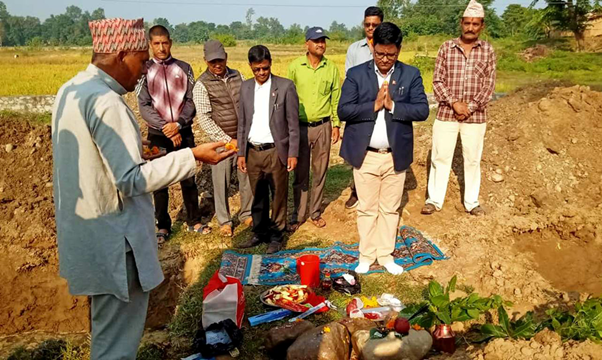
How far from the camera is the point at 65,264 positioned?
235cm

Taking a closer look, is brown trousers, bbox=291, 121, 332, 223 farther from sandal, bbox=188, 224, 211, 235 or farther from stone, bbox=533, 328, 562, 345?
stone, bbox=533, 328, 562, 345

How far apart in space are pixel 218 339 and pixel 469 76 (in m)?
3.90

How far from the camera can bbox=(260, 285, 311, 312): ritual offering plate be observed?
3.99 meters

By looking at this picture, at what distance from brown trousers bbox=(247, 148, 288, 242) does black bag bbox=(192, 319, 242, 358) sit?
1797mm

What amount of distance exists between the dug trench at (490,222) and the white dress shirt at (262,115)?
1424 millimetres

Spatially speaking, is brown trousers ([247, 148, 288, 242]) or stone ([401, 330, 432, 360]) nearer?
stone ([401, 330, 432, 360])

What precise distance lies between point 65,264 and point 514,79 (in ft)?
59.0

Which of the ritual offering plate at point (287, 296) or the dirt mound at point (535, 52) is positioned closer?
the ritual offering plate at point (287, 296)

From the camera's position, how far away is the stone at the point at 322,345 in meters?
3.17

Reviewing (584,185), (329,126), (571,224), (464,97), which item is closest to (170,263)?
(329,126)

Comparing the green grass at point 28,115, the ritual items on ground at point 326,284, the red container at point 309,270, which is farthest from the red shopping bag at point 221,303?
the green grass at point 28,115

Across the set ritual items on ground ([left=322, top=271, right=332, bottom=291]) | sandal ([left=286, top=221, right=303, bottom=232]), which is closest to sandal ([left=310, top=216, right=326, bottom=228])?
sandal ([left=286, top=221, right=303, bottom=232])

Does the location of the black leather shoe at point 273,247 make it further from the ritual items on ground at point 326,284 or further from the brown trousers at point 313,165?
the ritual items on ground at point 326,284

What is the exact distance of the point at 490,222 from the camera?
18.5ft
